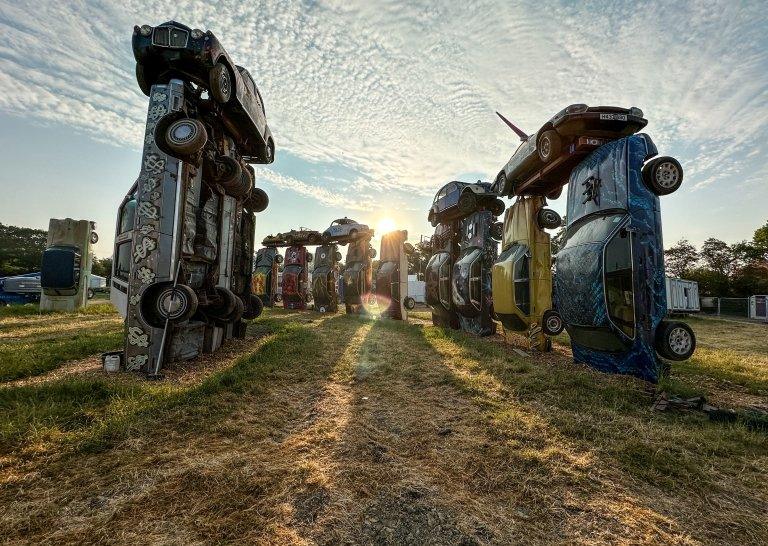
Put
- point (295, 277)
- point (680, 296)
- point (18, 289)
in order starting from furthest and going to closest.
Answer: point (680, 296) → point (295, 277) → point (18, 289)

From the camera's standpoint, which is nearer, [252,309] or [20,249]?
[252,309]

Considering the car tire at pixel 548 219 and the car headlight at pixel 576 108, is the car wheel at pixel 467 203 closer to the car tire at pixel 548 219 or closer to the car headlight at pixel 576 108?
the car tire at pixel 548 219

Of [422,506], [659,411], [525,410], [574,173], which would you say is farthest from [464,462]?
[574,173]

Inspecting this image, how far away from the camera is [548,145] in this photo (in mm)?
6852

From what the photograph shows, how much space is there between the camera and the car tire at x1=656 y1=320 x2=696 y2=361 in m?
4.74

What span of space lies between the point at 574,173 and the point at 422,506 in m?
6.67

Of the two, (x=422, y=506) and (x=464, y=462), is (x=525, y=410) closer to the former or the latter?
(x=464, y=462)

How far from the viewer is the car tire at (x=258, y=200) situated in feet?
33.5

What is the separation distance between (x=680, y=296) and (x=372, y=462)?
28.4 m

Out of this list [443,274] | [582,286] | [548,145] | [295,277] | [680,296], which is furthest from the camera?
[680,296]

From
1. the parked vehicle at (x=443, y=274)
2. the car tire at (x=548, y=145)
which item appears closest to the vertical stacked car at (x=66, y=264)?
the parked vehicle at (x=443, y=274)

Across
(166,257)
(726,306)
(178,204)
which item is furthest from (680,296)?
(166,257)

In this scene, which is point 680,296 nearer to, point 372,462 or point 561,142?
point 561,142

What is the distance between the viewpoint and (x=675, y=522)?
203 centimetres
